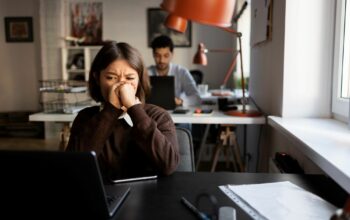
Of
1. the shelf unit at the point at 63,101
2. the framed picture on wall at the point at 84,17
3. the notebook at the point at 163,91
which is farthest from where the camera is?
the framed picture on wall at the point at 84,17

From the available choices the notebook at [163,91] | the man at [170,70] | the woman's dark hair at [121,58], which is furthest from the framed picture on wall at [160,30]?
the woman's dark hair at [121,58]

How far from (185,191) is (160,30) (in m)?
5.53

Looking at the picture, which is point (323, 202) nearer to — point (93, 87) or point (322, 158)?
point (322, 158)

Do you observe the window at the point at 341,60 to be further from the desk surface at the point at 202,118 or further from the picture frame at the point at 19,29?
the picture frame at the point at 19,29

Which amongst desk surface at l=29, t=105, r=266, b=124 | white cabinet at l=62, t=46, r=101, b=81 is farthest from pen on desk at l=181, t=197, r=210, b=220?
white cabinet at l=62, t=46, r=101, b=81

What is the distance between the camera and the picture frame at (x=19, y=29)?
5.74 meters

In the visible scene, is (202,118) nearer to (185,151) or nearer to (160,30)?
(185,151)

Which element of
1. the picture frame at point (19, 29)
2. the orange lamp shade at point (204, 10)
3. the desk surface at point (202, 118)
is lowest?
the desk surface at point (202, 118)

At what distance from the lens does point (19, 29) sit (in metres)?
5.77

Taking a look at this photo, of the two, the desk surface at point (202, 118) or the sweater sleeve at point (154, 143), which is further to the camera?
the desk surface at point (202, 118)

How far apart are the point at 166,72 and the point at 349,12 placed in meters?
1.72

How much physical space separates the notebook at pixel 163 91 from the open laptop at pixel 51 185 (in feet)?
5.38

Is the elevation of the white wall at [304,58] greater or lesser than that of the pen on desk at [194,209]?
greater

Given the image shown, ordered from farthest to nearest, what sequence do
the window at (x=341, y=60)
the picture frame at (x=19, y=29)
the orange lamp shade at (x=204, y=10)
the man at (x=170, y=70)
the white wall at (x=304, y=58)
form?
1. the picture frame at (x=19, y=29)
2. the man at (x=170, y=70)
3. the white wall at (x=304, y=58)
4. the window at (x=341, y=60)
5. the orange lamp shade at (x=204, y=10)
